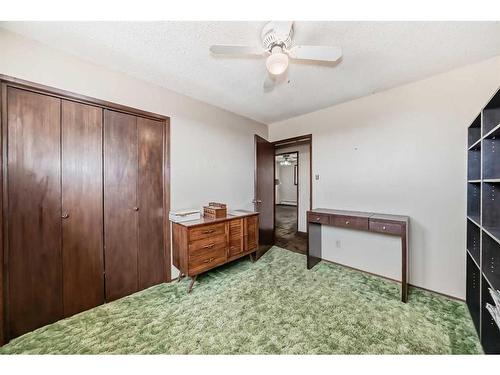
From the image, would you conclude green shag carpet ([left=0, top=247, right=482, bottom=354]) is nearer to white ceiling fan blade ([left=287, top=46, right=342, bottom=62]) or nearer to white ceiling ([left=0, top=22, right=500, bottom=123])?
white ceiling fan blade ([left=287, top=46, right=342, bottom=62])

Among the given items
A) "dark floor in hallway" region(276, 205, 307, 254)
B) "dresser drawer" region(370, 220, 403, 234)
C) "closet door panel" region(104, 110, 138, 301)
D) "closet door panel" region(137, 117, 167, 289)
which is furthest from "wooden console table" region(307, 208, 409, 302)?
"closet door panel" region(104, 110, 138, 301)

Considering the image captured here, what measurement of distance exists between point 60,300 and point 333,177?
3.38 metres

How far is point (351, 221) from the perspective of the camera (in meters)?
2.37

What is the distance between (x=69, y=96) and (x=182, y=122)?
108 cm

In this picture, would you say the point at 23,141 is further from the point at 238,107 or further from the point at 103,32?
the point at 238,107

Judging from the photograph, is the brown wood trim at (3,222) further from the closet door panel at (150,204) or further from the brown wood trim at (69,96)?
the closet door panel at (150,204)

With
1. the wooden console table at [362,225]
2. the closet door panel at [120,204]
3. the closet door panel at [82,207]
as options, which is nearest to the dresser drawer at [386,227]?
the wooden console table at [362,225]

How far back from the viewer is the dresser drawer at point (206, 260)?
2.16 meters

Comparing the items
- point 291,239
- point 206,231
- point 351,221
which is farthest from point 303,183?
point 206,231

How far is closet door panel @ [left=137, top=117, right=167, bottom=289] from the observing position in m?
2.20

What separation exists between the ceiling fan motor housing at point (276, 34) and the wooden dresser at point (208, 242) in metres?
1.80

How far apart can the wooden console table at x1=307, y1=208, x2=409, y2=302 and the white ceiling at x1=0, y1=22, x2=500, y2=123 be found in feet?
5.07

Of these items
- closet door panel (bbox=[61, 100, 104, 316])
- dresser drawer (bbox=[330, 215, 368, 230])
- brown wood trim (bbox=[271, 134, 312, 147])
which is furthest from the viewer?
brown wood trim (bbox=[271, 134, 312, 147])

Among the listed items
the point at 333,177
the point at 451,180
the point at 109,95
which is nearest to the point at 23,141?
the point at 109,95
